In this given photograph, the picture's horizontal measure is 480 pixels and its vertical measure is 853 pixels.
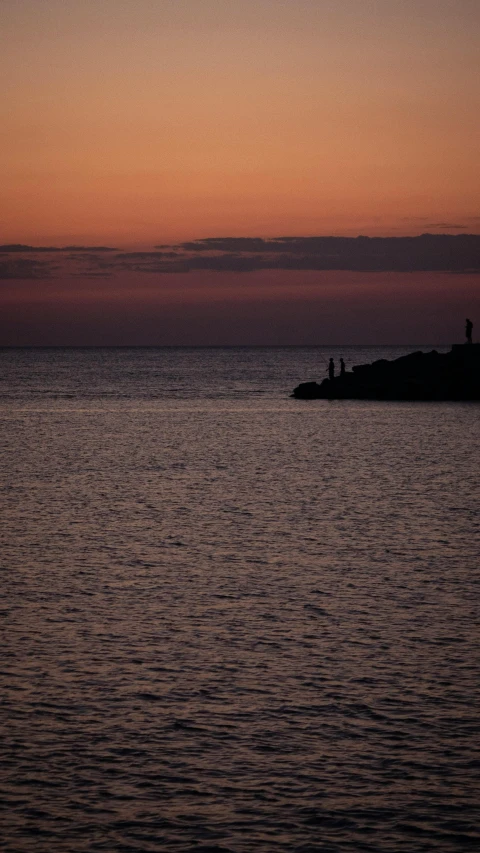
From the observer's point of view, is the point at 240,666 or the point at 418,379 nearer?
the point at 240,666

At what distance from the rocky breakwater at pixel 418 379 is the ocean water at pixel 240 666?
54.9 meters

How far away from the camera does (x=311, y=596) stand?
80.0 ft

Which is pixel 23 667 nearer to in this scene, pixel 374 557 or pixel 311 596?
pixel 311 596

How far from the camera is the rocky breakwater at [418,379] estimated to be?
98.9m

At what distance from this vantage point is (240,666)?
1919 centimetres

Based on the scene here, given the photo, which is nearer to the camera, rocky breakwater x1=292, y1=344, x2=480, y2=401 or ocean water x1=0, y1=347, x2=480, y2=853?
ocean water x1=0, y1=347, x2=480, y2=853

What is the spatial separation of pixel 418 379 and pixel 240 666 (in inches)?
3315

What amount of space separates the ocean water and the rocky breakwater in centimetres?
5490

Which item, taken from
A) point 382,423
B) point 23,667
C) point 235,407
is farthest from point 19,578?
point 235,407

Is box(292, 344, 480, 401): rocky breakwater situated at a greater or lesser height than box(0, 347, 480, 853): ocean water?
greater

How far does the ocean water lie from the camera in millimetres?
13414

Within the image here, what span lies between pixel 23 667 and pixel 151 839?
7.02 meters

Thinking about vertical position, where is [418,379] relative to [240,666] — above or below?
above

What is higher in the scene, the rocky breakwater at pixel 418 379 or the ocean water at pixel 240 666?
the rocky breakwater at pixel 418 379
